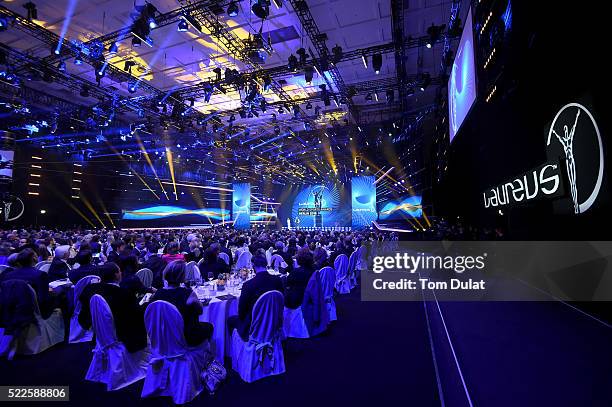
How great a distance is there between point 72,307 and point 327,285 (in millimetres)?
3957

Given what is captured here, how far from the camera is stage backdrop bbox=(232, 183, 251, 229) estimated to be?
25750 millimetres

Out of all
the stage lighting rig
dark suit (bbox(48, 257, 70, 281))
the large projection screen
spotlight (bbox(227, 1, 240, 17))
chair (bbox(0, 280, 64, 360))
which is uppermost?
the stage lighting rig

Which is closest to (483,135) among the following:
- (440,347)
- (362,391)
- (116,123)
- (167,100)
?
(440,347)

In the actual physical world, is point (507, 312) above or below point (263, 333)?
below

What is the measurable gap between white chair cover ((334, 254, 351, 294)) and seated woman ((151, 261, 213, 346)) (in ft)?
14.3

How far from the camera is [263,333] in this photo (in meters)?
3.30

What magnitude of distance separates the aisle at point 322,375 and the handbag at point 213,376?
81mm

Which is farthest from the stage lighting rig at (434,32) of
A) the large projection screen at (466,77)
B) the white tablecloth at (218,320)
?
the white tablecloth at (218,320)

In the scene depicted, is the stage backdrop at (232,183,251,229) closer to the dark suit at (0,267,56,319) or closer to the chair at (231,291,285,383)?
the dark suit at (0,267,56,319)

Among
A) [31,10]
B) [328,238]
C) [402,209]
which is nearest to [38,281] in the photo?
[31,10]

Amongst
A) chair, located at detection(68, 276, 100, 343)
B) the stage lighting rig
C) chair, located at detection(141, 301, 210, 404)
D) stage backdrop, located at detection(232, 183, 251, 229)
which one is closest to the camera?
chair, located at detection(141, 301, 210, 404)

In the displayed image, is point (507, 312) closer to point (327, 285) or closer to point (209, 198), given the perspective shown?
point (327, 285)

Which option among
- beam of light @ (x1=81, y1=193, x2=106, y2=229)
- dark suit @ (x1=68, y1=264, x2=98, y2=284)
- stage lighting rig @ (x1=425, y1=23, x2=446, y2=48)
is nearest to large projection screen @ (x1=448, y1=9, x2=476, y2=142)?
stage lighting rig @ (x1=425, y1=23, x2=446, y2=48)

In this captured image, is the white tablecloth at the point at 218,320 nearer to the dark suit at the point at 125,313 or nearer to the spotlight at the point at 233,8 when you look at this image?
the dark suit at the point at 125,313
